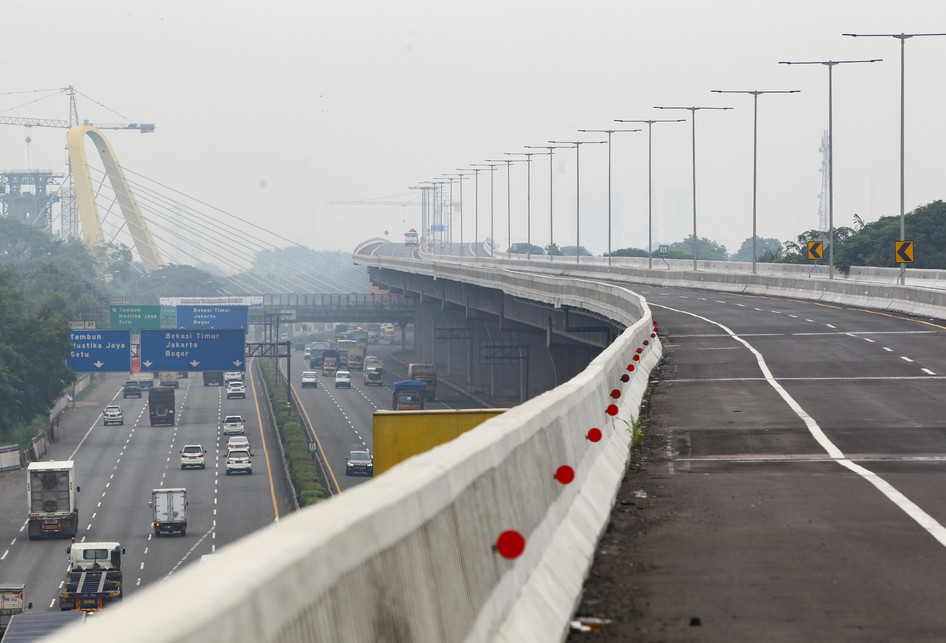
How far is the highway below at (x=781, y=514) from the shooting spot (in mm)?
8188

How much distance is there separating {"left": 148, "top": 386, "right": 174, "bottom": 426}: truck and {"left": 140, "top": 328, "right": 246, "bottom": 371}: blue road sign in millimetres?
34307

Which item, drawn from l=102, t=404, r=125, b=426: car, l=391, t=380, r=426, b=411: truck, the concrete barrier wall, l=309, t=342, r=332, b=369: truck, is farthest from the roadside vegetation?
l=309, t=342, r=332, b=369: truck

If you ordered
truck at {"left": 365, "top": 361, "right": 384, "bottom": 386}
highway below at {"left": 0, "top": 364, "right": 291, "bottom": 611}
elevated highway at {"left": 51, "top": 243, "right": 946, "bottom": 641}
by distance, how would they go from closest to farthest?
1. elevated highway at {"left": 51, "top": 243, "right": 946, "bottom": 641}
2. highway below at {"left": 0, "top": 364, "right": 291, "bottom": 611}
3. truck at {"left": 365, "top": 361, "right": 384, "bottom": 386}

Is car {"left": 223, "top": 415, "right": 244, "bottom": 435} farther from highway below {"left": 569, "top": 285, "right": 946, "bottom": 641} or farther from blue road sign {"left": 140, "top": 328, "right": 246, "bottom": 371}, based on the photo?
highway below {"left": 569, "top": 285, "right": 946, "bottom": 641}

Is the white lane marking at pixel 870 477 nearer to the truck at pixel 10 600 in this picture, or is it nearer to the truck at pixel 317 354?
the truck at pixel 10 600

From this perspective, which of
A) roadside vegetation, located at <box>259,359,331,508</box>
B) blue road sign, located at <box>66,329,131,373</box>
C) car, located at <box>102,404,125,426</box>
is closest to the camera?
roadside vegetation, located at <box>259,359,331,508</box>

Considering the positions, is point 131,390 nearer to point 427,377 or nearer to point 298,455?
point 427,377

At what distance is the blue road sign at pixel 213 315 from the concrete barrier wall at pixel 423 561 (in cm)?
8703

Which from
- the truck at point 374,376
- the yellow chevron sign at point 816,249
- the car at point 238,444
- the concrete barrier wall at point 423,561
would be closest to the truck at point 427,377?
the truck at point 374,376

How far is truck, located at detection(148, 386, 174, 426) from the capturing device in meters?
104

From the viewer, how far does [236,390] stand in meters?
127

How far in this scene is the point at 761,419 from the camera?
20.8m

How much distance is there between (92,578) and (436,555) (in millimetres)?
44423

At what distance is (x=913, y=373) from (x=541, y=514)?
881 inches
